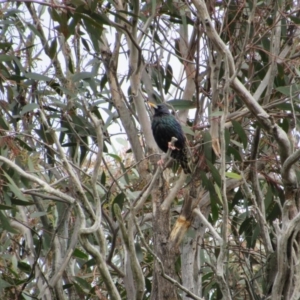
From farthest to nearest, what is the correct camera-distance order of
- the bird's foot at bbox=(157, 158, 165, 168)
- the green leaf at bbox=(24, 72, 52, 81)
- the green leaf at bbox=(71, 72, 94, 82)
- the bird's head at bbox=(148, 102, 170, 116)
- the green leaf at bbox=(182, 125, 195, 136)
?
the bird's head at bbox=(148, 102, 170, 116) < the green leaf at bbox=(71, 72, 94, 82) < the green leaf at bbox=(24, 72, 52, 81) < the green leaf at bbox=(182, 125, 195, 136) < the bird's foot at bbox=(157, 158, 165, 168)

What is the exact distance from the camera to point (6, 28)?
4.92 m

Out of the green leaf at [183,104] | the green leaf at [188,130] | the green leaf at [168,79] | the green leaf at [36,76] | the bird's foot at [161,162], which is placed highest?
the green leaf at [36,76]

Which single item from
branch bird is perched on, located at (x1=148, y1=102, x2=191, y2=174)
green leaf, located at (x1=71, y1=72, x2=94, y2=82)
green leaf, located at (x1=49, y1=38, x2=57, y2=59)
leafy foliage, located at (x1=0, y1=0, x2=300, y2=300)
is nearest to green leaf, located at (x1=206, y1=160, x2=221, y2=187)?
leafy foliage, located at (x1=0, y1=0, x2=300, y2=300)

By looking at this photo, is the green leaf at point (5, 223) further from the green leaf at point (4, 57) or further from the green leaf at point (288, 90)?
the green leaf at point (288, 90)

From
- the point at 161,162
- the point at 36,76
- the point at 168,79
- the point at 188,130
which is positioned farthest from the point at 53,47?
the point at 161,162

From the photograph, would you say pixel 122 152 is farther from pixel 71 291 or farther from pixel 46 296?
pixel 46 296

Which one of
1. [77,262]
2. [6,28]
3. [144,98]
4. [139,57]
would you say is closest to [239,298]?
[77,262]

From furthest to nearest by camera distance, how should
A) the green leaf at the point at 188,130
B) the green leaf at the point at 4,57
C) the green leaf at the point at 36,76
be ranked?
the green leaf at the point at 36,76 → the green leaf at the point at 4,57 → the green leaf at the point at 188,130

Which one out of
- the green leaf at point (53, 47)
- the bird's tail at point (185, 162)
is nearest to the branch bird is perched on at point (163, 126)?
the bird's tail at point (185, 162)

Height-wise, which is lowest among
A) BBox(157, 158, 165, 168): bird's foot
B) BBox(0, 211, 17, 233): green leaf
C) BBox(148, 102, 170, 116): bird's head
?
BBox(0, 211, 17, 233): green leaf

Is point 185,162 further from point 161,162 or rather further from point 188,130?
point 161,162

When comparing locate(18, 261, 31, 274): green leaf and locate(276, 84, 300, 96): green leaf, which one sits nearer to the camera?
locate(276, 84, 300, 96): green leaf

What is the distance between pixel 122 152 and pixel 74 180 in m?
2.37

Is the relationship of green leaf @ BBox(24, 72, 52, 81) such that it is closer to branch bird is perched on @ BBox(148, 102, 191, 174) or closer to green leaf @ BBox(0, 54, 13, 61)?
green leaf @ BBox(0, 54, 13, 61)
